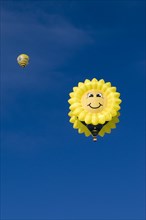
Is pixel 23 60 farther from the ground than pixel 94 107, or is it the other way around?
pixel 23 60

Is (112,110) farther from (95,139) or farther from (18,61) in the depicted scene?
(18,61)

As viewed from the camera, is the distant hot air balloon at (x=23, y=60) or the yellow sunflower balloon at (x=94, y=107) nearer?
the yellow sunflower balloon at (x=94, y=107)

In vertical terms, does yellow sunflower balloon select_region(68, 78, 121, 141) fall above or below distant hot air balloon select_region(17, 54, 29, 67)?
below

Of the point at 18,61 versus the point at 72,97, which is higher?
the point at 18,61

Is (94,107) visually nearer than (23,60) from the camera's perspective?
Yes

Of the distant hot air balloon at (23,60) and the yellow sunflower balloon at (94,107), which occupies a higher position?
the distant hot air balloon at (23,60)

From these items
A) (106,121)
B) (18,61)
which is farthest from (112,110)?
(18,61)

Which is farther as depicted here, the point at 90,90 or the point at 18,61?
the point at 18,61

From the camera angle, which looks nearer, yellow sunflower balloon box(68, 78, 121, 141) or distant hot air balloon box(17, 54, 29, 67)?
yellow sunflower balloon box(68, 78, 121, 141)
